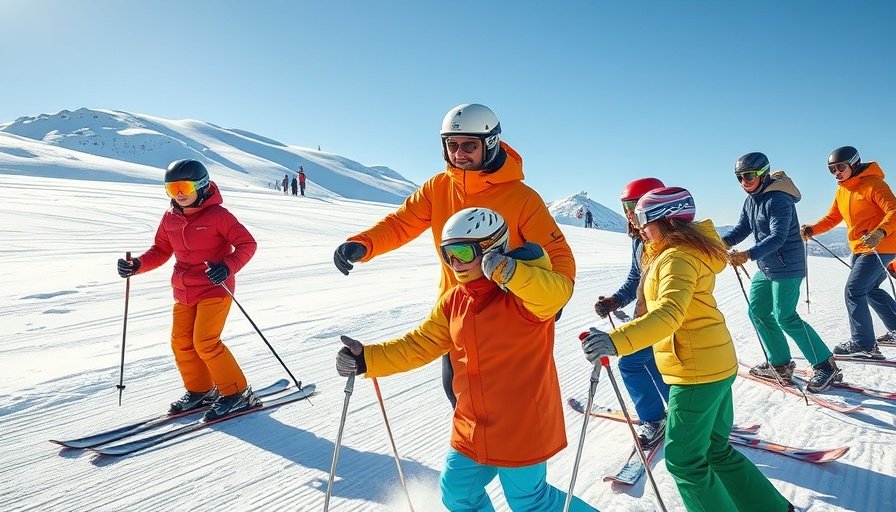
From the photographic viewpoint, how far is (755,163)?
4.63 meters

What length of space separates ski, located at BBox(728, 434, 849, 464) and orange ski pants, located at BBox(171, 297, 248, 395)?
424 cm

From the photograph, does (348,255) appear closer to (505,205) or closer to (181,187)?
(505,205)

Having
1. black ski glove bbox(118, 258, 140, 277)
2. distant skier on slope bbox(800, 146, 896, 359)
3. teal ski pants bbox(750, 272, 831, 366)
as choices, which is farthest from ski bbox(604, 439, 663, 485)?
black ski glove bbox(118, 258, 140, 277)

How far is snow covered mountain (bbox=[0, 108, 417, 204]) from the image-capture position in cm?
6856

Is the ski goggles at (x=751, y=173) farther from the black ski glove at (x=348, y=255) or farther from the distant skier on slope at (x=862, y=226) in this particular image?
the black ski glove at (x=348, y=255)

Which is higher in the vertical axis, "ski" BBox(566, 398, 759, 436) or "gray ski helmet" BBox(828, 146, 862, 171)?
"gray ski helmet" BBox(828, 146, 862, 171)

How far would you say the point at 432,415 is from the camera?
4.59m

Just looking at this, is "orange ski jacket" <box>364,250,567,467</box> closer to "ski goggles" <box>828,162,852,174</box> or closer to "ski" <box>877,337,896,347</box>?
"ski goggles" <box>828,162,852,174</box>

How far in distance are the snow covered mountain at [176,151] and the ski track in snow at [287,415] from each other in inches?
1745

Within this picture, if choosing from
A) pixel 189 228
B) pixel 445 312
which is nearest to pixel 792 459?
pixel 445 312

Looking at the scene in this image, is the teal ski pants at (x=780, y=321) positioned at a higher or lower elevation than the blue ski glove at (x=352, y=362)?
lower

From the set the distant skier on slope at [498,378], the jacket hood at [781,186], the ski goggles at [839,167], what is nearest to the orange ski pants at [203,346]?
the distant skier on slope at [498,378]

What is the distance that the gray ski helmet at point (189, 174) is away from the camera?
4383 millimetres

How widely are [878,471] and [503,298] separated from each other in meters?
3.19
